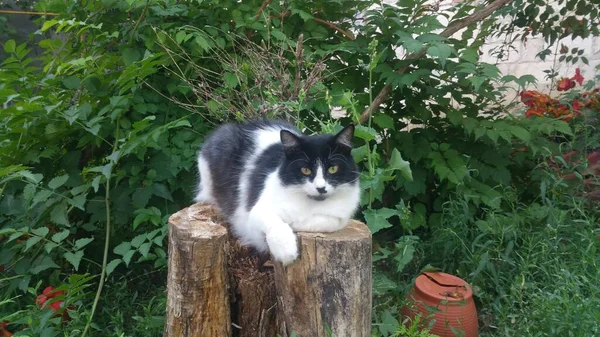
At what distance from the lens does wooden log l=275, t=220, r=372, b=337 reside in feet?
6.29

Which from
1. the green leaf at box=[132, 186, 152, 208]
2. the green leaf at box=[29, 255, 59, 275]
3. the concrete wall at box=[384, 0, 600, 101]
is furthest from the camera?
the concrete wall at box=[384, 0, 600, 101]

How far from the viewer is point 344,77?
341 cm

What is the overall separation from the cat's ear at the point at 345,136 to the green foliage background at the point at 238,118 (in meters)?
0.50

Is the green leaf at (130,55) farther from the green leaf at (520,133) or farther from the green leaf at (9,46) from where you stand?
the green leaf at (520,133)

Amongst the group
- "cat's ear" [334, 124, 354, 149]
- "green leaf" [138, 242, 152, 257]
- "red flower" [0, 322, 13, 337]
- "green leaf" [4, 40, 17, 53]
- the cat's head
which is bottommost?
"red flower" [0, 322, 13, 337]

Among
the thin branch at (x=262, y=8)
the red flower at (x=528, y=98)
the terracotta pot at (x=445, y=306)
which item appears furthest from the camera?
the red flower at (x=528, y=98)

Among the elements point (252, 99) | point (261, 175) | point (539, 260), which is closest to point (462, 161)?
point (539, 260)

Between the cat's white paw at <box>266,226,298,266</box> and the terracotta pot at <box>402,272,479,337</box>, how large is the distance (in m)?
1.03

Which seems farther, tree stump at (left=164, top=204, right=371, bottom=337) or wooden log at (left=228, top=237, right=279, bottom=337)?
wooden log at (left=228, top=237, right=279, bottom=337)

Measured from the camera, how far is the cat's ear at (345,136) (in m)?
2.00

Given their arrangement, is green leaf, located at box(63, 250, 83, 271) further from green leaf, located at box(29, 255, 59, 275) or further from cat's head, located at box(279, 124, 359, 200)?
cat's head, located at box(279, 124, 359, 200)

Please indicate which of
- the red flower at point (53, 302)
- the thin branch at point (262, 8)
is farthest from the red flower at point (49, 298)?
the thin branch at point (262, 8)

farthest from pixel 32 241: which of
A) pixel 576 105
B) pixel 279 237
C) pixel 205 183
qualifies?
pixel 576 105

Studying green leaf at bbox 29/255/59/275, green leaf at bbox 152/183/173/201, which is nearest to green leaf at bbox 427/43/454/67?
green leaf at bbox 152/183/173/201
